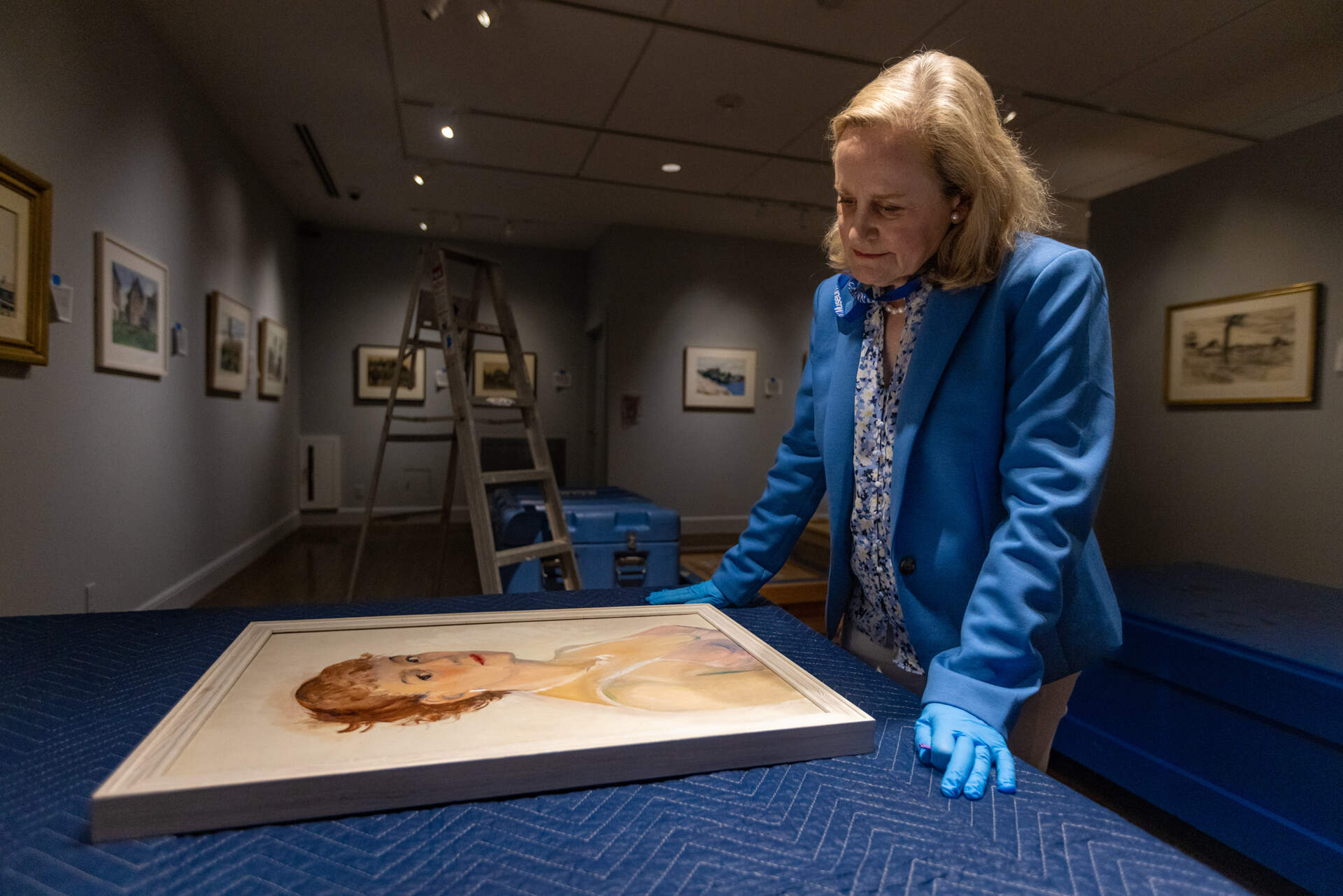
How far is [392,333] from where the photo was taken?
7453mm

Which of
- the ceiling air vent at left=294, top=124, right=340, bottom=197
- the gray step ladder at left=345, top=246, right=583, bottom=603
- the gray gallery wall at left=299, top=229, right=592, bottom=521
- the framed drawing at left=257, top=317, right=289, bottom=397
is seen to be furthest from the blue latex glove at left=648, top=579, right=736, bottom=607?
the gray gallery wall at left=299, top=229, right=592, bottom=521

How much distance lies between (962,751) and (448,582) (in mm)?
4644

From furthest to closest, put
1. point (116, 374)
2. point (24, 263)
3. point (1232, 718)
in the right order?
point (116, 374) → point (24, 263) → point (1232, 718)

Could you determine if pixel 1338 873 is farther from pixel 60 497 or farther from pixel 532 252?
pixel 532 252

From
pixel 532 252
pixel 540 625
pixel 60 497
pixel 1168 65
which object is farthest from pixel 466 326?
pixel 532 252

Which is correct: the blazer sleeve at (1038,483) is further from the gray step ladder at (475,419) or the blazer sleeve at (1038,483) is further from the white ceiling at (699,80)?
the white ceiling at (699,80)

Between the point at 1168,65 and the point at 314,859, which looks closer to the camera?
the point at 314,859

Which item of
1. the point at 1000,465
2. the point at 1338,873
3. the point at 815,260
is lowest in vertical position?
the point at 1338,873

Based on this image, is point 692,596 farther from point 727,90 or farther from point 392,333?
point 392,333

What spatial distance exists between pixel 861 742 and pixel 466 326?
2.88 meters

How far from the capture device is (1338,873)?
64.5 inches

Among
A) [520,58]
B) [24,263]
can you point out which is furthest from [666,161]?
[24,263]

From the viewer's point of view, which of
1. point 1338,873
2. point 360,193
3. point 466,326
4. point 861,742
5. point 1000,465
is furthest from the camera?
point 360,193

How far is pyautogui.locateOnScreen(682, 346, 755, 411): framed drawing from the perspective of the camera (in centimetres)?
707
